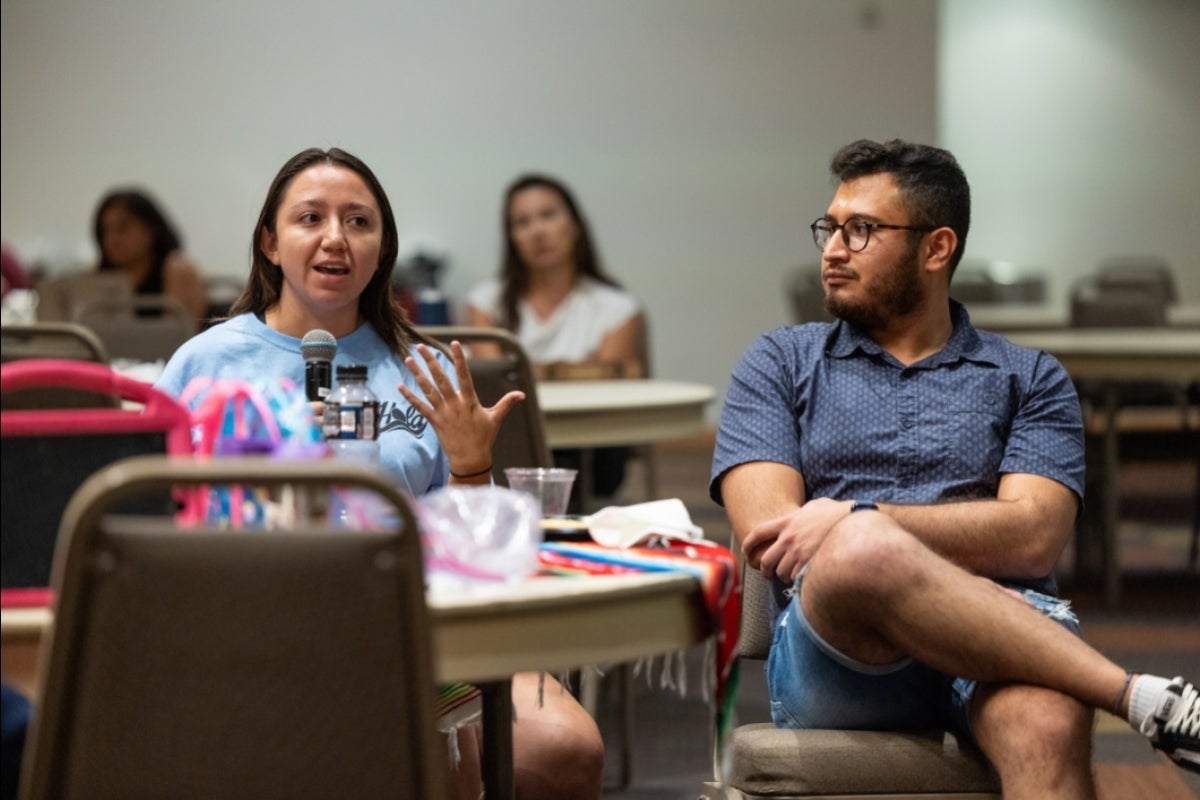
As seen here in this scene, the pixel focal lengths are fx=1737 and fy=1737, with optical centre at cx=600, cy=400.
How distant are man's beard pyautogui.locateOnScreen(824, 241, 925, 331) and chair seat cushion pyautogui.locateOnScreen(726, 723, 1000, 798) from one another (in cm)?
77

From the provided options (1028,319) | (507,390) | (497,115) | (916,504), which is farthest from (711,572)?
(497,115)

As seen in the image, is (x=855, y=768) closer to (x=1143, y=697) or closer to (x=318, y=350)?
(x=1143, y=697)

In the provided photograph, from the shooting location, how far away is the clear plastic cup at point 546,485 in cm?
204

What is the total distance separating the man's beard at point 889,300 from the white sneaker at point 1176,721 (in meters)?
0.82

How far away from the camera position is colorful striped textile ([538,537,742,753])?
5.72ft

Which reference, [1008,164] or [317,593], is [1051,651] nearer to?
[317,593]

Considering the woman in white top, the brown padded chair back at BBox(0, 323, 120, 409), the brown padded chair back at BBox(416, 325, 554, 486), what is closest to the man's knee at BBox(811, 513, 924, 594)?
the brown padded chair back at BBox(416, 325, 554, 486)

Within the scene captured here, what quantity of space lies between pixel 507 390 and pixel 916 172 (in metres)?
0.80

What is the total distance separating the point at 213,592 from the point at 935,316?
1612mm

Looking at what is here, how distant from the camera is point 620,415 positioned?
12.4ft

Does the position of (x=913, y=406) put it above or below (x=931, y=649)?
above

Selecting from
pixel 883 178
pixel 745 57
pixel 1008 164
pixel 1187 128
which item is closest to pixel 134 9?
pixel 745 57

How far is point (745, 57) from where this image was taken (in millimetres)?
9727

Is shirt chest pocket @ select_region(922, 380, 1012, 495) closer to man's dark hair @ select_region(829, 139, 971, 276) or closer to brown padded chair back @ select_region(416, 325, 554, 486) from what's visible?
man's dark hair @ select_region(829, 139, 971, 276)
